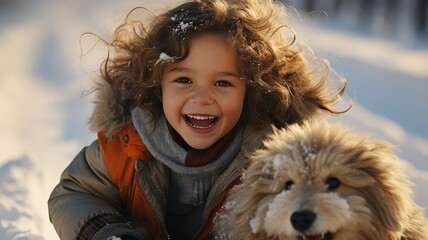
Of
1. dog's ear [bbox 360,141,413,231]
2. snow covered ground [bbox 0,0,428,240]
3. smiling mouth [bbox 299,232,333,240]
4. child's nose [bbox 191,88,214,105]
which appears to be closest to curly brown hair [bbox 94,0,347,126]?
child's nose [bbox 191,88,214,105]

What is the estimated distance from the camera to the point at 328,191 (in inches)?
102

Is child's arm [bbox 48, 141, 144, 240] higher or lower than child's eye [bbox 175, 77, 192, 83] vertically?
lower

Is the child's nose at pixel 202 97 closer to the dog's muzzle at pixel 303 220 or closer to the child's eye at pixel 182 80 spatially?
the child's eye at pixel 182 80

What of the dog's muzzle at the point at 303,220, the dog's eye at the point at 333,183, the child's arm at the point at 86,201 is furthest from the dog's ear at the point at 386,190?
the child's arm at the point at 86,201

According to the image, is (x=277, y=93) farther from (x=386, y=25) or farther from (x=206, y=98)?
(x=386, y=25)

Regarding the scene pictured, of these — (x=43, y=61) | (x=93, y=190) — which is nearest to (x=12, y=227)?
(x=93, y=190)

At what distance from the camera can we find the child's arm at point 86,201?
3639 millimetres

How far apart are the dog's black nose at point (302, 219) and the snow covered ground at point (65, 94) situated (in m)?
1.41

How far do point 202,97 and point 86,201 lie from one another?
87 cm

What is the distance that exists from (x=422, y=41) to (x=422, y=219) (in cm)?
637

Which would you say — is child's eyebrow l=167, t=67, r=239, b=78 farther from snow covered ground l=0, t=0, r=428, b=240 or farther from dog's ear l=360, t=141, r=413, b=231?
dog's ear l=360, t=141, r=413, b=231

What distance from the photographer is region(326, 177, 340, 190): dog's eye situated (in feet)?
8.60

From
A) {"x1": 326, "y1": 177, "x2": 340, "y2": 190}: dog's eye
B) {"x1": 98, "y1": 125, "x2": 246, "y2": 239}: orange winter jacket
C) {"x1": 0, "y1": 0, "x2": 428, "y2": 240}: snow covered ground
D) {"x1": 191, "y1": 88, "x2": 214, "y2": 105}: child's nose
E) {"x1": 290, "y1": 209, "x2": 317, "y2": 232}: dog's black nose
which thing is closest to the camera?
{"x1": 290, "y1": 209, "x2": 317, "y2": 232}: dog's black nose

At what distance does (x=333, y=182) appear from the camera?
263cm
